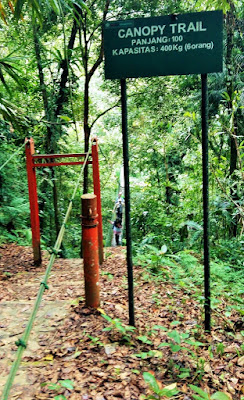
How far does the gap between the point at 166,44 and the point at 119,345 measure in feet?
7.30

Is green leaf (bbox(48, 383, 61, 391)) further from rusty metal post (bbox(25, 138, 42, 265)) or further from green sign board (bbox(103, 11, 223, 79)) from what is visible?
rusty metal post (bbox(25, 138, 42, 265))

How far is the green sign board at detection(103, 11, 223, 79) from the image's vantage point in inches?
93.8

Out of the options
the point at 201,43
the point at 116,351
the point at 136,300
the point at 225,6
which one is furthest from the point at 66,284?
the point at 225,6

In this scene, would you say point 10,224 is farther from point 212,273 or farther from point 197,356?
point 197,356

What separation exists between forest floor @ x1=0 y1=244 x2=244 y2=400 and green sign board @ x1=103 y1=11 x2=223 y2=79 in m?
1.91

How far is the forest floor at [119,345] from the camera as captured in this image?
2.02 m

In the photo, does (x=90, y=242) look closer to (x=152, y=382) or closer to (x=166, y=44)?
(x=152, y=382)

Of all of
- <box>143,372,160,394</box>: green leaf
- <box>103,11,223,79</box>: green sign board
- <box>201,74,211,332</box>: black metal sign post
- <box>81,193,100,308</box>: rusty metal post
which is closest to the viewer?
<box>143,372,160,394</box>: green leaf

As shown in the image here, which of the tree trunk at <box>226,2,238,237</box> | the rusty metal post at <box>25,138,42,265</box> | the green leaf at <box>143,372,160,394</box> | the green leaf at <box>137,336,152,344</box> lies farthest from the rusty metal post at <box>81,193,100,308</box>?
the tree trunk at <box>226,2,238,237</box>

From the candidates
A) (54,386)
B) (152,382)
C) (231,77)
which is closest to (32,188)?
(54,386)

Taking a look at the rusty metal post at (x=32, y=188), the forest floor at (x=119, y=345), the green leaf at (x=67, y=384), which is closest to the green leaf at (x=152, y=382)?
the forest floor at (x=119, y=345)

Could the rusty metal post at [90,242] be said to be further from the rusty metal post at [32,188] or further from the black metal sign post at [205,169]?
the rusty metal post at [32,188]

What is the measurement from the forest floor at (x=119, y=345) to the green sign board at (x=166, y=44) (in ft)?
6.26

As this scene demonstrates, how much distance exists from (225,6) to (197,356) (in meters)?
3.20
